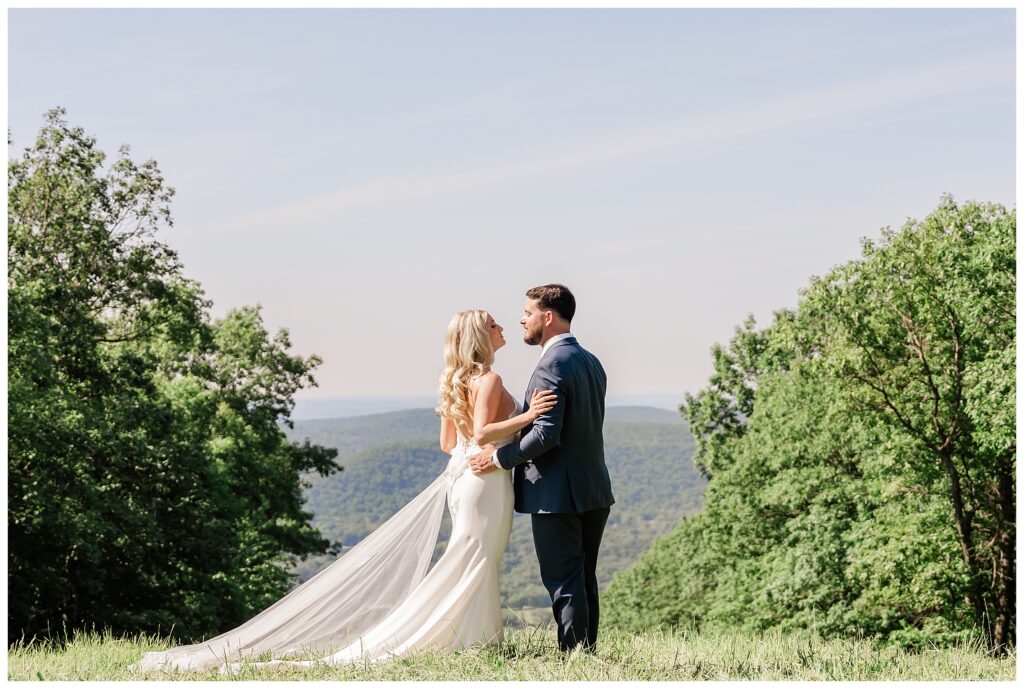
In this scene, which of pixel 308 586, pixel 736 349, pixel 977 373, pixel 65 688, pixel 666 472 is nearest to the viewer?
pixel 65 688

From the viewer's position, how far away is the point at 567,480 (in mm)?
7402

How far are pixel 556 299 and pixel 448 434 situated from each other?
4.44ft

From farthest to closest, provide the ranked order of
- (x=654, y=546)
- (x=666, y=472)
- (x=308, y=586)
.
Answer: (x=666, y=472)
(x=654, y=546)
(x=308, y=586)

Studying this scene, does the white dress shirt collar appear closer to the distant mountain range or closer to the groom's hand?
the groom's hand

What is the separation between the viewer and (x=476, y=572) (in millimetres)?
7719

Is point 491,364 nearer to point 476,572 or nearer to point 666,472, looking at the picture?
point 476,572

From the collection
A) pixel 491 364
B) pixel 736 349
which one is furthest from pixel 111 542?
pixel 736 349

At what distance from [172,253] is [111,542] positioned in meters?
7.46

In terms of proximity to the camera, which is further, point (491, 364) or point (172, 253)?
point (172, 253)

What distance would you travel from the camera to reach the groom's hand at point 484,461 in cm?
766

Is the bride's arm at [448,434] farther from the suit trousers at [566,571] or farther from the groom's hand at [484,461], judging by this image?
the suit trousers at [566,571]

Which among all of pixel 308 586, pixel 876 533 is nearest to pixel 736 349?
pixel 876 533

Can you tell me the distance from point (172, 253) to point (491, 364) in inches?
860

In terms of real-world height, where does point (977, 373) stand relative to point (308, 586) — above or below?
above
